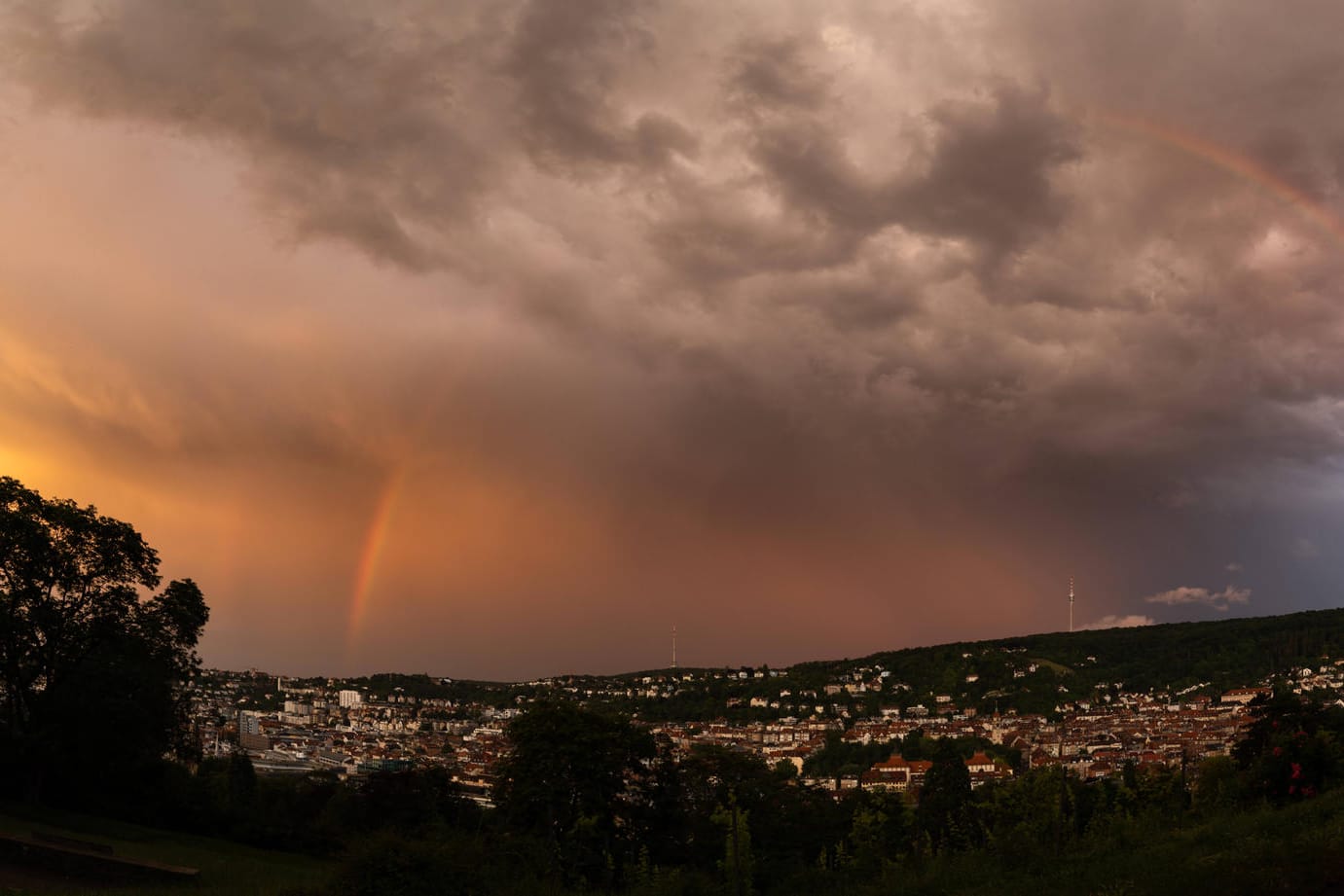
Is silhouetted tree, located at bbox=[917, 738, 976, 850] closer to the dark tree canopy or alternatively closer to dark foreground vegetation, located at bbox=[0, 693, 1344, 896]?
dark foreground vegetation, located at bbox=[0, 693, 1344, 896]

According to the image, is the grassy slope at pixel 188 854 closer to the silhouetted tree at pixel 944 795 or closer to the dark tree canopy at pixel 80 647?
the dark tree canopy at pixel 80 647

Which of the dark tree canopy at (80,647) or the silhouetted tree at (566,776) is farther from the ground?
the dark tree canopy at (80,647)

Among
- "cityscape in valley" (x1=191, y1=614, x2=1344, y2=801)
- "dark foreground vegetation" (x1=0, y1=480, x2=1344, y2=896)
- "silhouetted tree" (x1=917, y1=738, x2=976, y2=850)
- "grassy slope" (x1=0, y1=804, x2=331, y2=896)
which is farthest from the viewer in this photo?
"cityscape in valley" (x1=191, y1=614, x2=1344, y2=801)

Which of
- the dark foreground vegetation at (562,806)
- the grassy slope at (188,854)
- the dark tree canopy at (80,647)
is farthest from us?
the dark tree canopy at (80,647)

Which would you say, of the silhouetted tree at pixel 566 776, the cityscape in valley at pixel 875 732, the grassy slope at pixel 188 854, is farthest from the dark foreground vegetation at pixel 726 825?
the cityscape in valley at pixel 875 732

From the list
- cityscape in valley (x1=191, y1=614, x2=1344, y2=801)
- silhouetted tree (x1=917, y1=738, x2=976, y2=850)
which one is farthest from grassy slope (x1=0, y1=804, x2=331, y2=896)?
cityscape in valley (x1=191, y1=614, x2=1344, y2=801)

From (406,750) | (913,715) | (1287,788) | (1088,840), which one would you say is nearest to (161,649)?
(1088,840)

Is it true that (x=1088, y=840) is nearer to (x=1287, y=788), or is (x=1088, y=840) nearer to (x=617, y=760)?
(x=1287, y=788)
